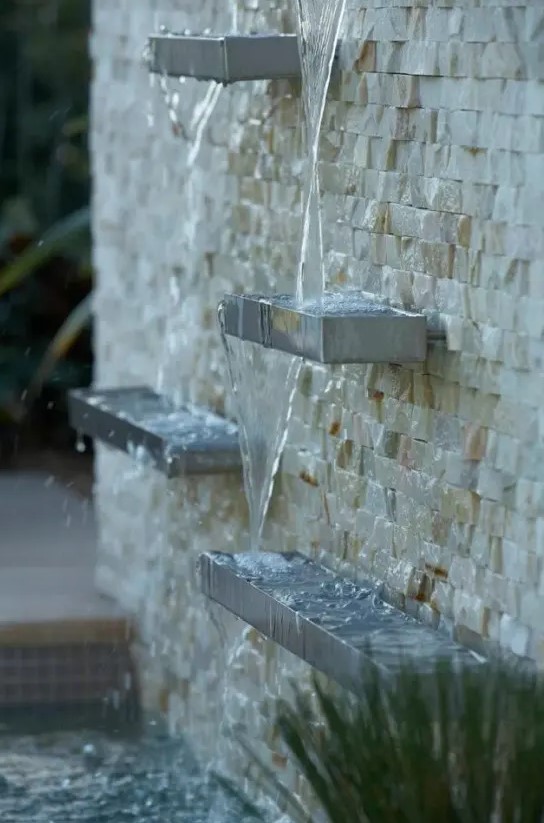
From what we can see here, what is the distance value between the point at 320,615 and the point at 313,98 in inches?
42.8

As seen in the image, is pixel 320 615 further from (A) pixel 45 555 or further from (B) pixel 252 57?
(A) pixel 45 555

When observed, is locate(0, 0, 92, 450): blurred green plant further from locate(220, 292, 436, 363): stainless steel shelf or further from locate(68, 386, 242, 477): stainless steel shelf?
locate(220, 292, 436, 363): stainless steel shelf

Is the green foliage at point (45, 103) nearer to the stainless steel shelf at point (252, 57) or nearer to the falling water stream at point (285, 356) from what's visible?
the falling water stream at point (285, 356)

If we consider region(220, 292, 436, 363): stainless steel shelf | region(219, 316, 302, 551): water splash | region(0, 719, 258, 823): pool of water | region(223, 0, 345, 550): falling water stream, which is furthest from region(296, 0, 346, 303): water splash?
region(0, 719, 258, 823): pool of water

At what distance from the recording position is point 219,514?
450 cm

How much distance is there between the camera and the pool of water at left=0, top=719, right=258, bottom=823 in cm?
409

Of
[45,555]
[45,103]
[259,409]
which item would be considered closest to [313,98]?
[259,409]

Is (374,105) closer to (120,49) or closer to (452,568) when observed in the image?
(452,568)

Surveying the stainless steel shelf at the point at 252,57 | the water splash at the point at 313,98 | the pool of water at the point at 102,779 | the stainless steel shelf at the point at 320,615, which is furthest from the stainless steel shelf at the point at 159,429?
the stainless steel shelf at the point at 252,57

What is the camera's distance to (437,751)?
230cm

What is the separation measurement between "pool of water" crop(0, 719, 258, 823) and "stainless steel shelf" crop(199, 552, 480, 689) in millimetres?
633

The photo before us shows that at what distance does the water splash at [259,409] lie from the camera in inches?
155

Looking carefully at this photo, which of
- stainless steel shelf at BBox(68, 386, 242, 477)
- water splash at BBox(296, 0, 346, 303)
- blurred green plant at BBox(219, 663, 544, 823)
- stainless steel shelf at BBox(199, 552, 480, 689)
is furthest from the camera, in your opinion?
stainless steel shelf at BBox(68, 386, 242, 477)

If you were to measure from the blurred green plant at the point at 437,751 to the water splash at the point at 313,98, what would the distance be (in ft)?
4.28
